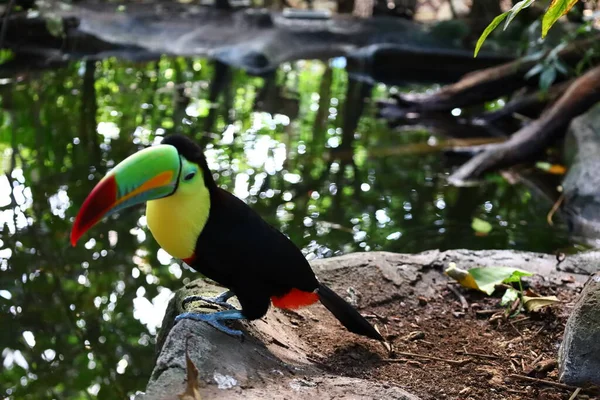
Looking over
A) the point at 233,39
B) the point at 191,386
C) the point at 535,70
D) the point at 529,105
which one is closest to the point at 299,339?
the point at 191,386

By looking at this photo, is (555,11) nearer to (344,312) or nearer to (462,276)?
(344,312)

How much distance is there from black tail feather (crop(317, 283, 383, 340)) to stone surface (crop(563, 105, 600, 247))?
2.53 meters

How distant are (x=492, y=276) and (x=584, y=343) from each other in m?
0.78

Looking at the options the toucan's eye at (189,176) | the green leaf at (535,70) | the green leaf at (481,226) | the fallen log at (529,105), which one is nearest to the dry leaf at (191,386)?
the toucan's eye at (189,176)

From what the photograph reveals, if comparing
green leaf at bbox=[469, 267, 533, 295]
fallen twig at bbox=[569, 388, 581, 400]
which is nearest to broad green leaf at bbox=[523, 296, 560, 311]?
green leaf at bbox=[469, 267, 533, 295]

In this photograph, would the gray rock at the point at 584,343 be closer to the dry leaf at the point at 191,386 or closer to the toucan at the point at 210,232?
the toucan at the point at 210,232

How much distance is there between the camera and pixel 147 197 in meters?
2.00

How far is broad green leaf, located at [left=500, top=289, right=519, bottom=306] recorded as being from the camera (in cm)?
296

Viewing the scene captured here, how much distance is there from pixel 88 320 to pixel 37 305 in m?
0.30

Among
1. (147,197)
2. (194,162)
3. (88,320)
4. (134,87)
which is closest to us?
(147,197)

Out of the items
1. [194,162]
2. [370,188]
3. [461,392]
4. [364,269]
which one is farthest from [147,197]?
[370,188]

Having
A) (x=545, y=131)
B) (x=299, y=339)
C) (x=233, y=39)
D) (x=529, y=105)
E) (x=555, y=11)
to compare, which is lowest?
(x=233, y=39)

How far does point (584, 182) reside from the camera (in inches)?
199

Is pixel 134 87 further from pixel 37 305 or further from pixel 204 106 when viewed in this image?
pixel 37 305
